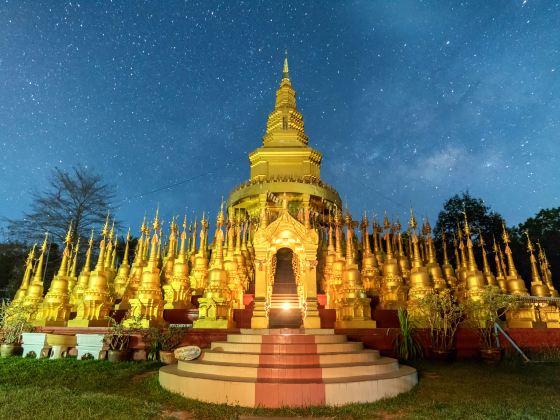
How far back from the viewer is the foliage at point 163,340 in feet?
34.3

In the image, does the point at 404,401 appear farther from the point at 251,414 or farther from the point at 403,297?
the point at 403,297

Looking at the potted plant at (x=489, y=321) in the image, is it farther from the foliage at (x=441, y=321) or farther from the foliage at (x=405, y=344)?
the foliage at (x=405, y=344)

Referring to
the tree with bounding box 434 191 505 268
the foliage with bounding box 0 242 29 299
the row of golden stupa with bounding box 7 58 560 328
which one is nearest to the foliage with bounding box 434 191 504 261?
the tree with bounding box 434 191 505 268

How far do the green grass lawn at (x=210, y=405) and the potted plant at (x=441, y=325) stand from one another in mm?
1002

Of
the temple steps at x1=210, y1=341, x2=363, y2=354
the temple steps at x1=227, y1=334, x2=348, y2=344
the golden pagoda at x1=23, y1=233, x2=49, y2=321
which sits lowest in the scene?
the temple steps at x1=210, y1=341, x2=363, y2=354

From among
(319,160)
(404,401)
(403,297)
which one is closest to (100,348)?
(404,401)

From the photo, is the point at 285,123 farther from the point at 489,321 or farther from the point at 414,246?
the point at 489,321

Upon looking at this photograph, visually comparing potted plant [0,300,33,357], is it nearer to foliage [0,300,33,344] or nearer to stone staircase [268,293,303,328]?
foliage [0,300,33,344]

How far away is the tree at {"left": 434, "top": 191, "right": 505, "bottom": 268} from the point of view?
94.5ft

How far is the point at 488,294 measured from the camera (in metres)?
11.4

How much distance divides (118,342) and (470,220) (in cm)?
2858

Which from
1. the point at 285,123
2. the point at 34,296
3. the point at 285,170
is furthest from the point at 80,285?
the point at 285,123

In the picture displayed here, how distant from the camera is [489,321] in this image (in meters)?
11.2

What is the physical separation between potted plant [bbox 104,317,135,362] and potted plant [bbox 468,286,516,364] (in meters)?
10.7
